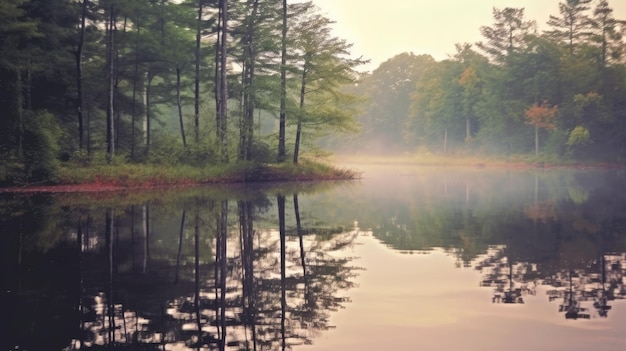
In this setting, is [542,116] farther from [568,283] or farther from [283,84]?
[568,283]

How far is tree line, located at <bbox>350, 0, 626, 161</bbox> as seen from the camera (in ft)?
229

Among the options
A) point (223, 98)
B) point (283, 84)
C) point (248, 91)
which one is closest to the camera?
point (223, 98)

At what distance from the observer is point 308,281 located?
10.4m

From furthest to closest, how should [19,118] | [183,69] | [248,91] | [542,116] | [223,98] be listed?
[542,116], [183,69], [248,91], [223,98], [19,118]

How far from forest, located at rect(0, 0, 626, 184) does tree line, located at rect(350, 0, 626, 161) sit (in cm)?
22

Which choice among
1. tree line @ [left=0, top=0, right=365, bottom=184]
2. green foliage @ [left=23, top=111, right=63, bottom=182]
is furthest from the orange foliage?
green foliage @ [left=23, top=111, right=63, bottom=182]

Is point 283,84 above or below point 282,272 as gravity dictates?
above

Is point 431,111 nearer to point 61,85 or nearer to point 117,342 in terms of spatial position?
point 61,85

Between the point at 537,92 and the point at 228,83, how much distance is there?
4827 centimetres

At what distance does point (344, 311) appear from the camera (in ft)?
27.1

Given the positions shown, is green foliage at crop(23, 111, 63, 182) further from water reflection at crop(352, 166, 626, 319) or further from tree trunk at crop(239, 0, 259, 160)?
water reflection at crop(352, 166, 626, 319)

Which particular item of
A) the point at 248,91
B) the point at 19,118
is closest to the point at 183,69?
the point at 248,91

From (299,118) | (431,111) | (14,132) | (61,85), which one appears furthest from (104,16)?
(431,111)

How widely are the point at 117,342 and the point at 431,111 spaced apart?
335ft
